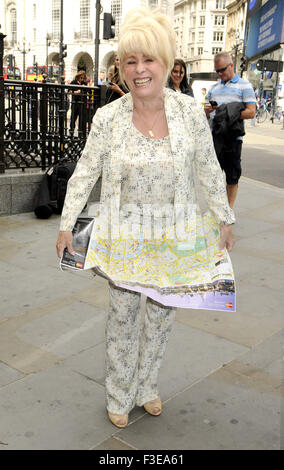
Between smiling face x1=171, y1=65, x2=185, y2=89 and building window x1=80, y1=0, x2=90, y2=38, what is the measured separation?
76.0 metres

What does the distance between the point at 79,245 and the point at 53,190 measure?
175 inches

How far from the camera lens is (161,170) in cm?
227

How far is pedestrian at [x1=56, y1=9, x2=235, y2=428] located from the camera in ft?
7.24

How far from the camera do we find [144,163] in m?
2.26

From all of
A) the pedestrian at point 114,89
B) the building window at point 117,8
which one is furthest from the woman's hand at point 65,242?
the building window at point 117,8

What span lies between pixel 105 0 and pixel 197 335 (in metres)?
77.7

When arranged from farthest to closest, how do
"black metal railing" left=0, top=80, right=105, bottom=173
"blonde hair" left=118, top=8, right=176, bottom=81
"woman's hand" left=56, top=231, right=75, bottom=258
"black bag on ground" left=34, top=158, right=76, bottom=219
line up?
"black metal railing" left=0, top=80, right=105, bottom=173 → "black bag on ground" left=34, top=158, right=76, bottom=219 → "woman's hand" left=56, top=231, right=75, bottom=258 → "blonde hair" left=118, top=8, right=176, bottom=81

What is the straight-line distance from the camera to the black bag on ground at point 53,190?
21.4 ft

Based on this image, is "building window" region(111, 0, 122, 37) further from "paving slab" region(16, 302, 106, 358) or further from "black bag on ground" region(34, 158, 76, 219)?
"paving slab" region(16, 302, 106, 358)

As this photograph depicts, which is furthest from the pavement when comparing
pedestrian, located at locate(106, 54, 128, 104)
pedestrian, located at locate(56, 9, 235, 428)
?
pedestrian, located at locate(106, 54, 128, 104)

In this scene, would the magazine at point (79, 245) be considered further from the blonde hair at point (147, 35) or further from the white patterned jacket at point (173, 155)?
the blonde hair at point (147, 35)

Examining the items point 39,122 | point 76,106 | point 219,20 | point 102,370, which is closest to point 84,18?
point 219,20

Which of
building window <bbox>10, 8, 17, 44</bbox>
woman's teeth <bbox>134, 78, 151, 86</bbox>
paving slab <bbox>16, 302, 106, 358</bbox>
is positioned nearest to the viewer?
woman's teeth <bbox>134, 78, 151, 86</bbox>
